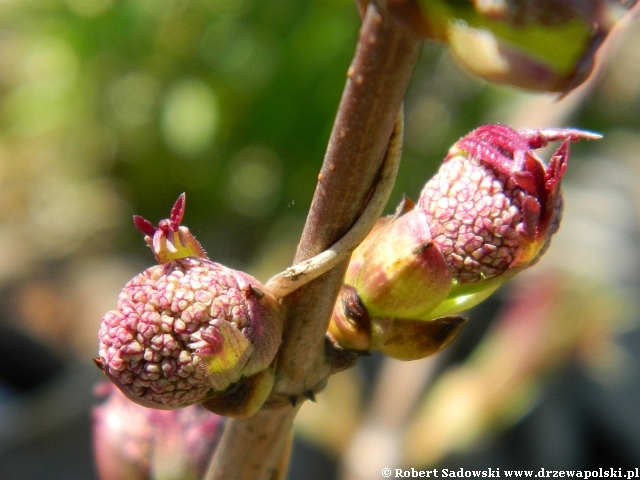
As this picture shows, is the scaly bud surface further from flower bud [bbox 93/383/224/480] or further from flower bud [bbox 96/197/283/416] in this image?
flower bud [bbox 93/383/224/480]

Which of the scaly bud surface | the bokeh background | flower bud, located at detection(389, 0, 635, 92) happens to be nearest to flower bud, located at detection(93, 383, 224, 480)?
the scaly bud surface

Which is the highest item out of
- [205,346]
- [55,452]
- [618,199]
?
[205,346]

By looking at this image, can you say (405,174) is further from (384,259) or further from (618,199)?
(384,259)

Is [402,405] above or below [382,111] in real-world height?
below

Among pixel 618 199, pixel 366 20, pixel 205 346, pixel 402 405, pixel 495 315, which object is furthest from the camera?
pixel 618 199

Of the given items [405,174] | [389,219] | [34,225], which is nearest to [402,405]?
[405,174]

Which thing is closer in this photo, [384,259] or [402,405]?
[384,259]

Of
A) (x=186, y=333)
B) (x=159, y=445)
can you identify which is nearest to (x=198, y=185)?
(x=159, y=445)
